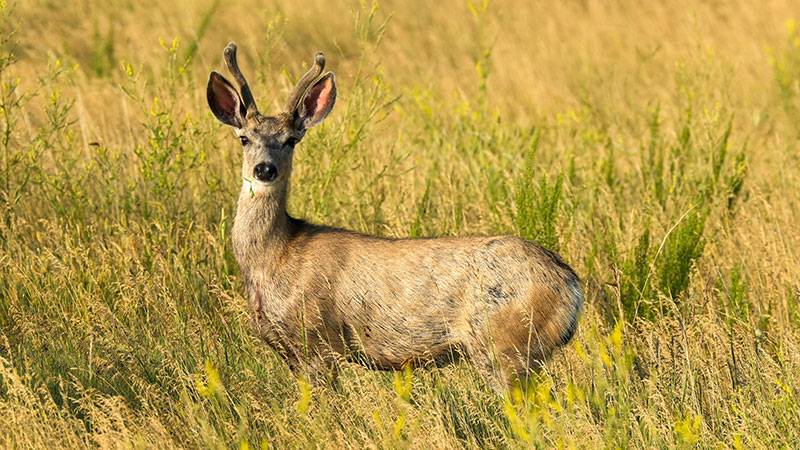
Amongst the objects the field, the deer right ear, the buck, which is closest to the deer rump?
the buck

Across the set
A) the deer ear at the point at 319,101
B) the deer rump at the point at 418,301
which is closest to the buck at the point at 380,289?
the deer rump at the point at 418,301

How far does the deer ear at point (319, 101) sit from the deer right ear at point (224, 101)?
1.12 feet

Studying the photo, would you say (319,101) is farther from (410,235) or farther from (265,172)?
(410,235)

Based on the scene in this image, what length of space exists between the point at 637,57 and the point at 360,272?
337 inches

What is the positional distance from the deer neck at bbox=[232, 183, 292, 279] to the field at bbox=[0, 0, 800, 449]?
0.24 m

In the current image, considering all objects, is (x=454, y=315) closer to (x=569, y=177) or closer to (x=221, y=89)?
(x=221, y=89)

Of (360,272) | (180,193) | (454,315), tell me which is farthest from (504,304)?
(180,193)

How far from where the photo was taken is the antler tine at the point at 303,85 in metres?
5.64

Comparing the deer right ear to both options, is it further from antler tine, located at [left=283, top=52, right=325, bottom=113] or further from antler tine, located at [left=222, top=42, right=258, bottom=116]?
antler tine, located at [left=283, top=52, right=325, bottom=113]

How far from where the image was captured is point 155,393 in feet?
15.3

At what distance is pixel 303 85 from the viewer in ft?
18.7

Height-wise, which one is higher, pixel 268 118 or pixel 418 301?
pixel 268 118

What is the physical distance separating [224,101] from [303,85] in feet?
1.57

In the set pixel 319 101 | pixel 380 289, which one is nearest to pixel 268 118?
pixel 319 101
